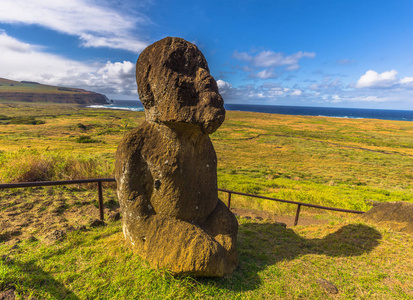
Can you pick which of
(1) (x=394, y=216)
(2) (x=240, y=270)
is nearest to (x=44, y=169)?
(2) (x=240, y=270)

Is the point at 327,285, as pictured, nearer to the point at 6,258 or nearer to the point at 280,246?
A: the point at 280,246

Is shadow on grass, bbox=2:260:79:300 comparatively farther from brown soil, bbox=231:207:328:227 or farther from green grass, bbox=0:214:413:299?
brown soil, bbox=231:207:328:227

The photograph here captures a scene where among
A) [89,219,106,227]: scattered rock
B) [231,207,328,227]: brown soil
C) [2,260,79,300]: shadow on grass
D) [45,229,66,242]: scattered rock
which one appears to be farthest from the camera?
[231,207,328,227]: brown soil

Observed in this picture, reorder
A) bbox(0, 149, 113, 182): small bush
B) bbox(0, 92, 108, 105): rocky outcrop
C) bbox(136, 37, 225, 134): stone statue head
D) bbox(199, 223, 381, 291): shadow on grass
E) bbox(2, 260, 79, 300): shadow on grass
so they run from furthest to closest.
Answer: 1. bbox(0, 92, 108, 105): rocky outcrop
2. bbox(0, 149, 113, 182): small bush
3. bbox(199, 223, 381, 291): shadow on grass
4. bbox(136, 37, 225, 134): stone statue head
5. bbox(2, 260, 79, 300): shadow on grass

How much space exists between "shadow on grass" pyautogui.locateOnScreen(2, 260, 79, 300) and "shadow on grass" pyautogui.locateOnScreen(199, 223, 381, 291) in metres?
2.05

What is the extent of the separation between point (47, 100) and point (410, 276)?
22237 centimetres

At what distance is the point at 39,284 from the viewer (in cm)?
303

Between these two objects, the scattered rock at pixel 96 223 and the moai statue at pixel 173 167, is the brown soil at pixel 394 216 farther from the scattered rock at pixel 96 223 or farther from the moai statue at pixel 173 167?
the scattered rock at pixel 96 223

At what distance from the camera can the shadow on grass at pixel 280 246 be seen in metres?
3.65

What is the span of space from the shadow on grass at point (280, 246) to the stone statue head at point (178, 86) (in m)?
2.45

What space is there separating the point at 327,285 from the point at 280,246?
133 centimetres

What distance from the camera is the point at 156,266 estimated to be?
10.8 ft

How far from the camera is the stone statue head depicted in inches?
120

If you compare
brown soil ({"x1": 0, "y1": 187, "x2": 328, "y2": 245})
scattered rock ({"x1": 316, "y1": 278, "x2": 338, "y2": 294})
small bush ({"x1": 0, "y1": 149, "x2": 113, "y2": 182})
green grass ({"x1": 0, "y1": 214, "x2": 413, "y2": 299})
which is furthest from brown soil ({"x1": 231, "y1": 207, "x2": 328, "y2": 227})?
small bush ({"x1": 0, "y1": 149, "x2": 113, "y2": 182})
